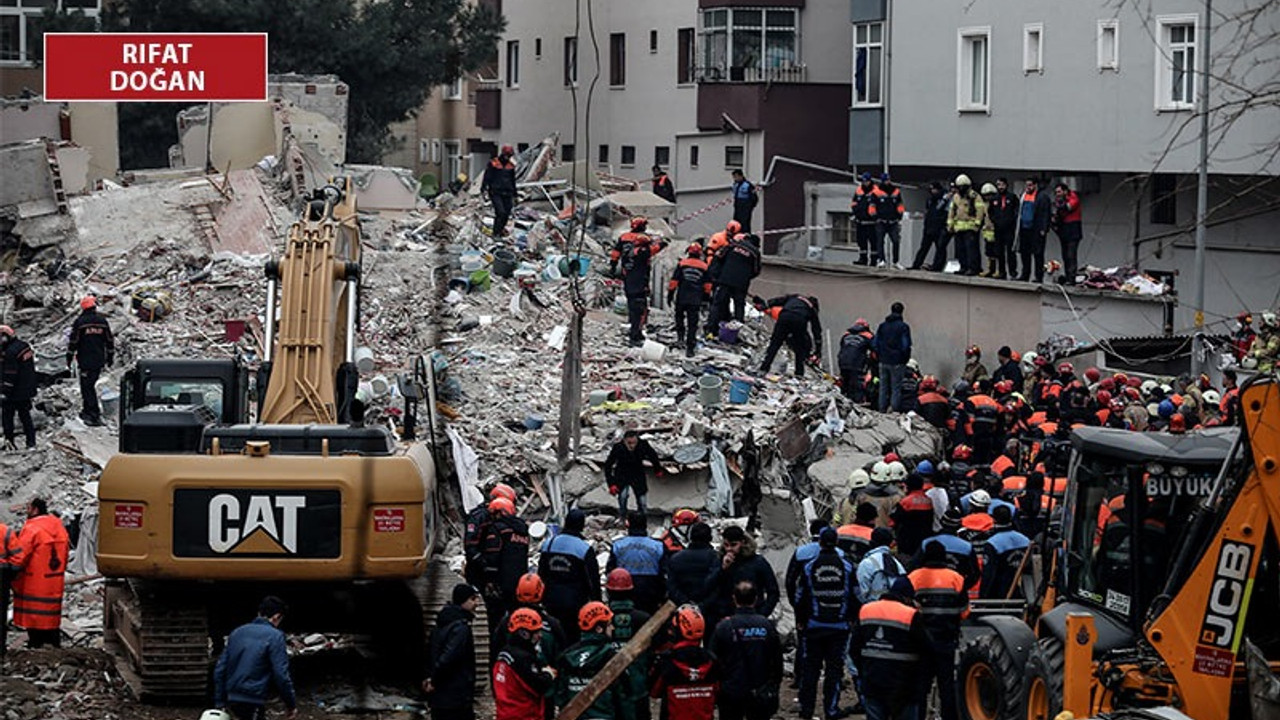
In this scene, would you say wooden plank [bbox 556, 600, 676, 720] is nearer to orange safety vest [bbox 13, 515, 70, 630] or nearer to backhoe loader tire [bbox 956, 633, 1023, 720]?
backhoe loader tire [bbox 956, 633, 1023, 720]

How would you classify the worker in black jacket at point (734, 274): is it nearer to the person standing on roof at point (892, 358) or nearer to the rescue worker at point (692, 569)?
the person standing on roof at point (892, 358)

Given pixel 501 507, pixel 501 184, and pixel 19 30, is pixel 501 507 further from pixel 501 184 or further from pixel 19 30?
pixel 19 30

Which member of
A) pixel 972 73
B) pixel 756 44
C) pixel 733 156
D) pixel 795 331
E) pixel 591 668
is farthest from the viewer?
pixel 733 156

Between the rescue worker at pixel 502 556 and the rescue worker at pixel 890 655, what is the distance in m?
3.35

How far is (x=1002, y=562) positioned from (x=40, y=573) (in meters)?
7.70

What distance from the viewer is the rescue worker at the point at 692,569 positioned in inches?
591

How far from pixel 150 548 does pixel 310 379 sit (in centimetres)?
260

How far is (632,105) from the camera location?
49.3 m

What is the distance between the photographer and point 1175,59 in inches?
1270

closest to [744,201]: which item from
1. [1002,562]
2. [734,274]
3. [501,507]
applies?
[734,274]

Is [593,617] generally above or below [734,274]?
below

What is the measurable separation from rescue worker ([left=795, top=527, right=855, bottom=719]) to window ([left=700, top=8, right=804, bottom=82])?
97.9ft

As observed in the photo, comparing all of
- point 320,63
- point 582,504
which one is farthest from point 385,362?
point 320,63

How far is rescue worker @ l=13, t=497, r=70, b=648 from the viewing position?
1662cm
